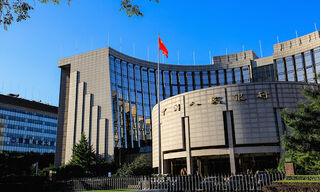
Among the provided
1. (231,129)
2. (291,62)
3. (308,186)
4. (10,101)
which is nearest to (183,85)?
(291,62)

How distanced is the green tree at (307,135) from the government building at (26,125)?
101064mm

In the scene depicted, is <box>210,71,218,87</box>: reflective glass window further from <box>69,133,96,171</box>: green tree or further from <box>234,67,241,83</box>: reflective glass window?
<box>69,133,96,171</box>: green tree

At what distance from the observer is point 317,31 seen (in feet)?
203

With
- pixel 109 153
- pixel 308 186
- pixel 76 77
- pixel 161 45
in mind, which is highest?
pixel 76 77

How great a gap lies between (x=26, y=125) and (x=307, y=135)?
361 ft

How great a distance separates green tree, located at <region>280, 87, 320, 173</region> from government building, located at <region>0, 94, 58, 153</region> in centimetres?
10106

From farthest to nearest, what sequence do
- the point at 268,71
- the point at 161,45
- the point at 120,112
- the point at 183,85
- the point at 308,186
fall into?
the point at 183,85
the point at 268,71
the point at 120,112
the point at 161,45
the point at 308,186

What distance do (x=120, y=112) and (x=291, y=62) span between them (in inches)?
1481

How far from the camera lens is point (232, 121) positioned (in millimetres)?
41719

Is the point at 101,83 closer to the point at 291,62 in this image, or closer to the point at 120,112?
the point at 120,112

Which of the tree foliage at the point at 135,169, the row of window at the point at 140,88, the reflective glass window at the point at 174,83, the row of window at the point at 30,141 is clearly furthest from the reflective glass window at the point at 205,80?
the row of window at the point at 30,141

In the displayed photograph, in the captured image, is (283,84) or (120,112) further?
(120,112)

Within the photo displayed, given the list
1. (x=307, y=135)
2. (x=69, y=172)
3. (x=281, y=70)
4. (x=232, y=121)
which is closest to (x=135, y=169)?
(x=69, y=172)

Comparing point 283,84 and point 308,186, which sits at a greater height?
point 283,84
